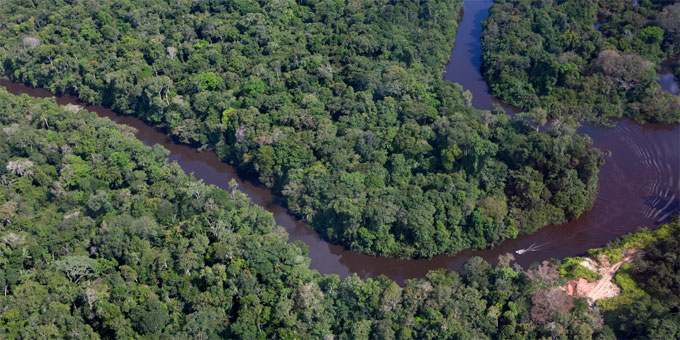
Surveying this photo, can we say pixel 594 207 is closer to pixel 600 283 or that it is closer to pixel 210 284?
pixel 600 283

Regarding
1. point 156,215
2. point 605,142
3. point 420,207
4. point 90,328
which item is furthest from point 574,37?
point 90,328

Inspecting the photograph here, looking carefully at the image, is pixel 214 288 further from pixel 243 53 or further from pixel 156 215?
pixel 243 53

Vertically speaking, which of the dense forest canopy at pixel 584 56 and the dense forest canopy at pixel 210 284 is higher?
the dense forest canopy at pixel 584 56

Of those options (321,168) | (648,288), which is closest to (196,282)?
(321,168)

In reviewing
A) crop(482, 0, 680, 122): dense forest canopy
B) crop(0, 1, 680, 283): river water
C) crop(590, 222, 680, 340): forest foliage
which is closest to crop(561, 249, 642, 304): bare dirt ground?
crop(590, 222, 680, 340): forest foliage

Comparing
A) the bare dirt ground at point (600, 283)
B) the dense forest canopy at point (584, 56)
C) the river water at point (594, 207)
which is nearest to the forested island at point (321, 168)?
the bare dirt ground at point (600, 283)

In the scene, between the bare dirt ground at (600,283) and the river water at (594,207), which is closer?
the bare dirt ground at (600,283)

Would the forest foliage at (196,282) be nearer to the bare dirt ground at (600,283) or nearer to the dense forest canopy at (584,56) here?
the bare dirt ground at (600,283)
